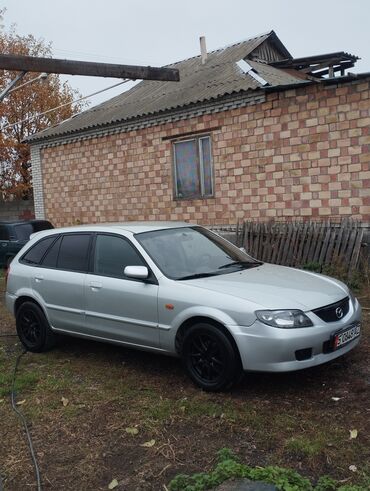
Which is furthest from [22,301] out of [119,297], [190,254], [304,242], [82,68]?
[304,242]

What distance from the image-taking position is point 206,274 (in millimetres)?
4863

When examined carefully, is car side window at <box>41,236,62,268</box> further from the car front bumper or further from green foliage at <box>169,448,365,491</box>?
green foliage at <box>169,448,365,491</box>

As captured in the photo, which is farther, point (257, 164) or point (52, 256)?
point (257, 164)

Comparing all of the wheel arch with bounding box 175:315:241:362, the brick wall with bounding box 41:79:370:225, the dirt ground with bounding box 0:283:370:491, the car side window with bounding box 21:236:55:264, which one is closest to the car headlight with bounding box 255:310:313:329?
the wheel arch with bounding box 175:315:241:362

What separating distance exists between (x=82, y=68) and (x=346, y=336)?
7.11 m

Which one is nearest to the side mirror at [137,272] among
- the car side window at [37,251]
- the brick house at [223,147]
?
the car side window at [37,251]

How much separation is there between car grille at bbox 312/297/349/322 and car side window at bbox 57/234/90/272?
2.47 m

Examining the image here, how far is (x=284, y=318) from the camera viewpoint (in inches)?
161

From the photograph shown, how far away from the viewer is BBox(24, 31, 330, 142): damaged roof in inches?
431

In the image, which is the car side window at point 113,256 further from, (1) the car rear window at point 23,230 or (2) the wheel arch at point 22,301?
(1) the car rear window at point 23,230

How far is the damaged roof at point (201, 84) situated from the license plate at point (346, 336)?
6.34 m

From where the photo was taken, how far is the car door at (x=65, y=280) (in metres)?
5.41

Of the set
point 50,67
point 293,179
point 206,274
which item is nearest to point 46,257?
point 206,274

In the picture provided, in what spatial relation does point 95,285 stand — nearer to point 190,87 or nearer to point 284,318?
point 284,318
